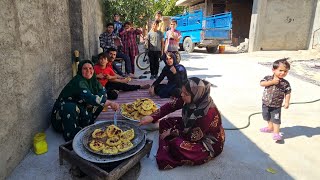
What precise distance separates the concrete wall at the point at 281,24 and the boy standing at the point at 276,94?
11460mm

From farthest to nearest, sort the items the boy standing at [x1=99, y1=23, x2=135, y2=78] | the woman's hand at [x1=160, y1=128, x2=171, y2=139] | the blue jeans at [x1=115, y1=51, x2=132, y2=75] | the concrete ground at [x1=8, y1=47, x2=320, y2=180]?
the blue jeans at [x1=115, y1=51, x2=132, y2=75], the boy standing at [x1=99, y1=23, x2=135, y2=78], the woman's hand at [x1=160, y1=128, x2=171, y2=139], the concrete ground at [x1=8, y1=47, x2=320, y2=180]

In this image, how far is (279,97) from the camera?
11.0 feet

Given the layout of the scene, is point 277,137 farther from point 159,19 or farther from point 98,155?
point 159,19

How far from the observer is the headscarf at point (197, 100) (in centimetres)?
260

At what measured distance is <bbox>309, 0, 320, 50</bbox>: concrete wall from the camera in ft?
43.6

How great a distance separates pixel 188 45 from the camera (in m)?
13.7

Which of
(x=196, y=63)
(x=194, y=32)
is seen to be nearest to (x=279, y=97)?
(x=196, y=63)

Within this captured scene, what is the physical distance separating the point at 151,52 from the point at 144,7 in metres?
4.62

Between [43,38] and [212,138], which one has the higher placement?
[43,38]

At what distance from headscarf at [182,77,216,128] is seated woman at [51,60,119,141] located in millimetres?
984

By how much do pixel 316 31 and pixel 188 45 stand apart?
682cm

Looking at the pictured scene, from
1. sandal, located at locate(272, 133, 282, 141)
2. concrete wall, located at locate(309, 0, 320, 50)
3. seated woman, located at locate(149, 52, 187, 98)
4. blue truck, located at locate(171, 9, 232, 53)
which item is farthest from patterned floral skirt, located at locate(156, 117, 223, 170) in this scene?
concrete wall, located at locate(309, 0, 320, 50)

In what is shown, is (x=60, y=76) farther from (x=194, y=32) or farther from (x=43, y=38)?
(x=194, y=32)

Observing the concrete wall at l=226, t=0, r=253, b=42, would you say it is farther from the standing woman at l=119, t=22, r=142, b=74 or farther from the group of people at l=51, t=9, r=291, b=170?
the group of people at l=51, t=9, r=291, b=170
